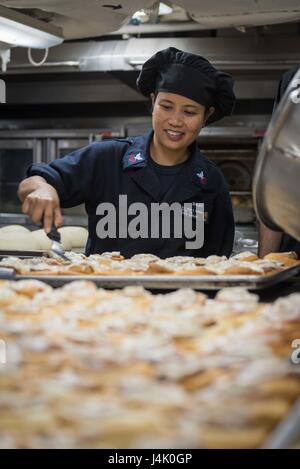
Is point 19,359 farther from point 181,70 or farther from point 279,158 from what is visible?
point 181,70

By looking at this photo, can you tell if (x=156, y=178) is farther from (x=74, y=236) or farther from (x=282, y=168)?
(x=74, y=236)

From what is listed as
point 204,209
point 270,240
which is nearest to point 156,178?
point 204,209

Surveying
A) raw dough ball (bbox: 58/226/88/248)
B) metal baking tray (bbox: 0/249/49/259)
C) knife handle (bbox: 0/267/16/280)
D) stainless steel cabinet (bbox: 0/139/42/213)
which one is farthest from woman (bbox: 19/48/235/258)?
stainless steel cabinet (bbox: 0/139/42/213)

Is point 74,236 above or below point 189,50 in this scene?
below

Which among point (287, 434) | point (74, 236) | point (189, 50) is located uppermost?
point (189, 50)

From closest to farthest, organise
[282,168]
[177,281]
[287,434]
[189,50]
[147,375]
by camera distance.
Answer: [287,434]
[147,375]
[282,168]
[177,281]
[189,50]

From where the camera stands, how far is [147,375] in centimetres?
81

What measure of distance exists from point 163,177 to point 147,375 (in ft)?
5.86

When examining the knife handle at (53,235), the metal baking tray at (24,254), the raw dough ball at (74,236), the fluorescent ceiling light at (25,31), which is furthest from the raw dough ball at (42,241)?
the knife handle at (53,235)

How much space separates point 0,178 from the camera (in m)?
5.90

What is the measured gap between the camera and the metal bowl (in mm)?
1103

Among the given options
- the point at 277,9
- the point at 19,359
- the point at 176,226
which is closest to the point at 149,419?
the point at 19,359

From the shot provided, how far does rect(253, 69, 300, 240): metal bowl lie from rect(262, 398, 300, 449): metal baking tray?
556 mm

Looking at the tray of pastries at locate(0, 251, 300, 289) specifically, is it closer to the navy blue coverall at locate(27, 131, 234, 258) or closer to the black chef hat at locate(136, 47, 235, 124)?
the navy blue coverall at locate(27, 131, 234, 258)
